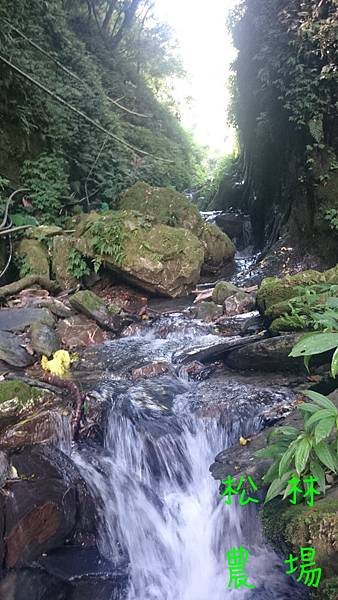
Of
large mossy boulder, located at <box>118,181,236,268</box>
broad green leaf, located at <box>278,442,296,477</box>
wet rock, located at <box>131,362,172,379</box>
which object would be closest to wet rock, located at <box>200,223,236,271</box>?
large mossy boulder, located at <box>118,181,236,268</box>

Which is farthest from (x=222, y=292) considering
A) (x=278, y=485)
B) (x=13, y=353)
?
(x=278, y=485)

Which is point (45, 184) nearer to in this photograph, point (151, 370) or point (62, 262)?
point (62, 262)

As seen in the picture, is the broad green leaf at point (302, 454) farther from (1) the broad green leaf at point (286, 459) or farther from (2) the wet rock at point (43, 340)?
(2) the wet rock at point (43, 340)

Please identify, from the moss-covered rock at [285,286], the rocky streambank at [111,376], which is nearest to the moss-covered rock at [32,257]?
the rocky streambank at [111,376]

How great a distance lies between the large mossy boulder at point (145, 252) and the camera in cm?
902

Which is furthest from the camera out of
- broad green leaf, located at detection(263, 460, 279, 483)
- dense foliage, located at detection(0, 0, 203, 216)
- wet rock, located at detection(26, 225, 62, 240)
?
dense foliage, located at detection(0, 0, 203, 216)

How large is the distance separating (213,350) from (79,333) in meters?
2.30

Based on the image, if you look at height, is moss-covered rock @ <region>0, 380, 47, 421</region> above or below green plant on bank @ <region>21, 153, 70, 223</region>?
below

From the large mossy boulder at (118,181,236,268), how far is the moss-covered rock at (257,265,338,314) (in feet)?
15.8

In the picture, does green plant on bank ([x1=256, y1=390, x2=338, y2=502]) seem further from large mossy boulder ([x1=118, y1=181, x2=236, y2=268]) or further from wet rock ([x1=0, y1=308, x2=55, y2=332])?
large mossy boulder ([x1=118, y1=181, x2=236, y2=268])

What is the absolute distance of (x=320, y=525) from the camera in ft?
7.95

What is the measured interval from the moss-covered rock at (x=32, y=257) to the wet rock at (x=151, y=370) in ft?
13.6

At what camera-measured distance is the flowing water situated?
→ 3672mm

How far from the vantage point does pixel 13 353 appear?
19.7 feet
